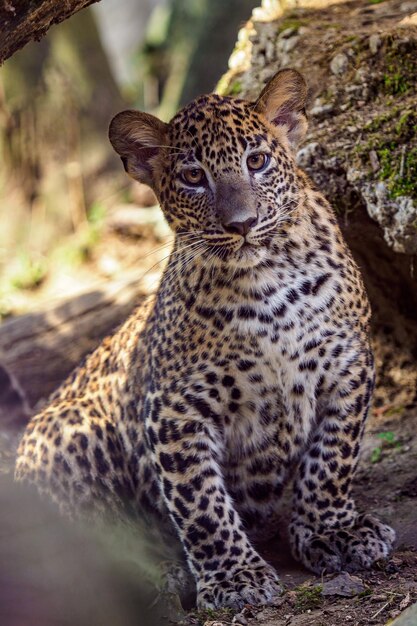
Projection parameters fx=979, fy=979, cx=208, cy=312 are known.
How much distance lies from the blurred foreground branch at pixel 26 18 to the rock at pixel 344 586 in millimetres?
3993

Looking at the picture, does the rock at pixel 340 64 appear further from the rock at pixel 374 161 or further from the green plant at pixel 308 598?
the green plant at pixel 308 598

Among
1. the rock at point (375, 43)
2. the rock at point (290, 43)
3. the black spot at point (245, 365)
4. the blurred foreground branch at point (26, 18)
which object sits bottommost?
the black spot at point (245, 365)

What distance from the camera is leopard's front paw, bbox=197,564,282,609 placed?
21.5 ft

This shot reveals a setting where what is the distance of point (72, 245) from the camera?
16.4m

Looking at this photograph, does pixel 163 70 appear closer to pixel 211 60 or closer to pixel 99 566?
pixel 211 60

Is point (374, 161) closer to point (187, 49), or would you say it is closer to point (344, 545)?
point (344, 545)

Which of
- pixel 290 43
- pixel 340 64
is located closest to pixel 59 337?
pixel 290 43

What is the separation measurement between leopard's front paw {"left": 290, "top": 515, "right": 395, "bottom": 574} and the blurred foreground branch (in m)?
3.94

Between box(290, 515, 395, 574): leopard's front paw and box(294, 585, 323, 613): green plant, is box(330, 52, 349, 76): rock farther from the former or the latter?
box(294, 585, 323, 613): green plant

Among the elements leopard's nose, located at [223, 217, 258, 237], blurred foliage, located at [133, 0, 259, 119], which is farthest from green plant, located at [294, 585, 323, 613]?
blurred foliage, located at [133, 0, 259, 119]

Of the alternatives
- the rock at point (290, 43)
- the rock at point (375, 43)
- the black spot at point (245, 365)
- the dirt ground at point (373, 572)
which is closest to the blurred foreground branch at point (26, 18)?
the black spot at point (245, 365)

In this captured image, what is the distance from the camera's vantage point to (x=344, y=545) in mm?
6953

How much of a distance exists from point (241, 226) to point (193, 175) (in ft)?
2.09

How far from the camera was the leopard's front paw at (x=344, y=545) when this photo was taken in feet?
22.5
